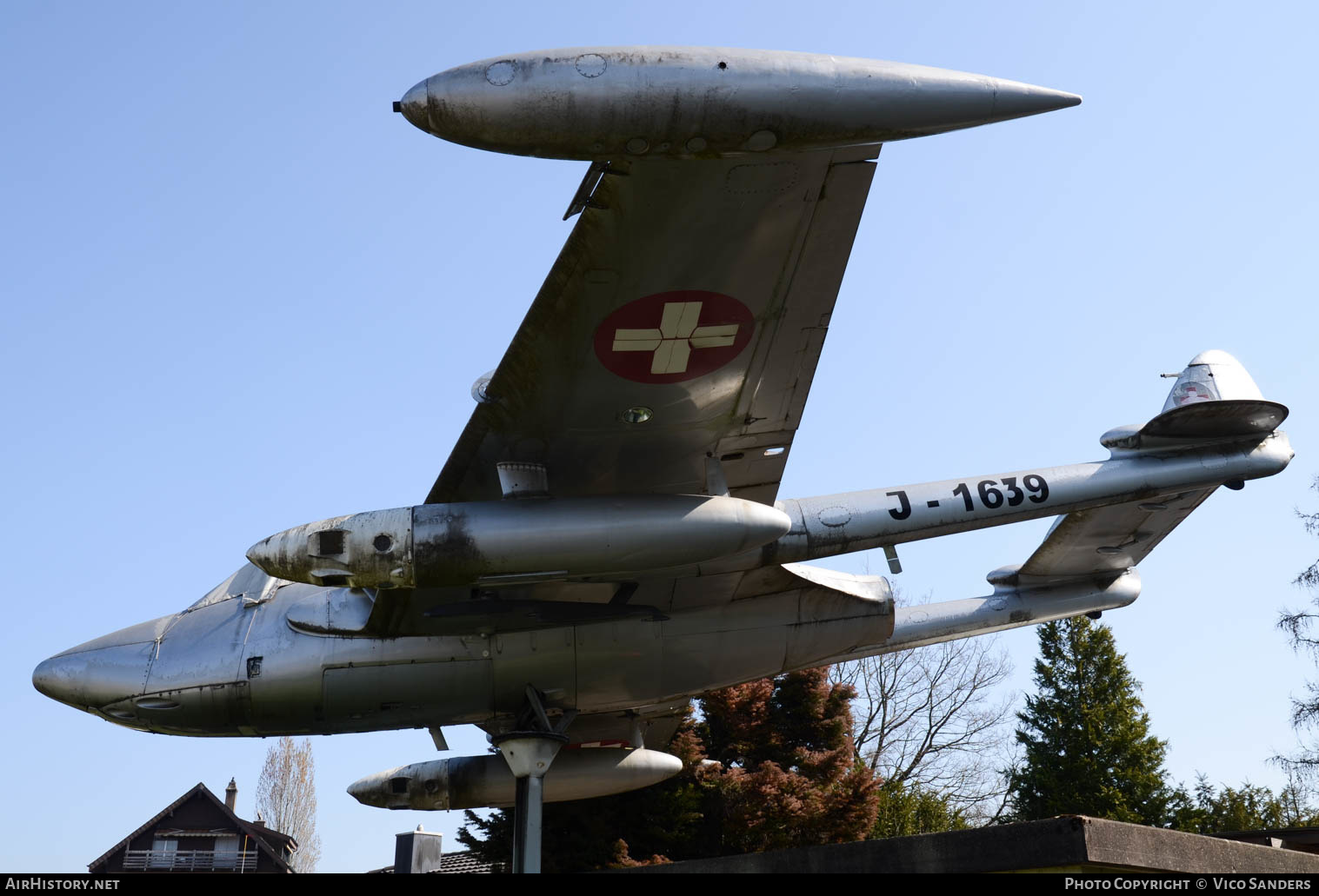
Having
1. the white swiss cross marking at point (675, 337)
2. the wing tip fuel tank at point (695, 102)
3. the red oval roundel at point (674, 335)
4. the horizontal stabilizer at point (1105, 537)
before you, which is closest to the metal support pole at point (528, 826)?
the red oval roundel at point (674, 335)

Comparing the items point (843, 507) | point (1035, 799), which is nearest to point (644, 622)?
point (843, 507)

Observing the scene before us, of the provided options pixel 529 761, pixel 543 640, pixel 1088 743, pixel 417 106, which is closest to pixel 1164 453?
pixel 543 640

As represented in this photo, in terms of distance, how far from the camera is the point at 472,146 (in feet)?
19.4

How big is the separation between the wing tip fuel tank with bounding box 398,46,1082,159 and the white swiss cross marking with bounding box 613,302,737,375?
8.04ft

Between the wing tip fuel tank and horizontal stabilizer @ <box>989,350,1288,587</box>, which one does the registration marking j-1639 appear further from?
the wing tip fuel tank

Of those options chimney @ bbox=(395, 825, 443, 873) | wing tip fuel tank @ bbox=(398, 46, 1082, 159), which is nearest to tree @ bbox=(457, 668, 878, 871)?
chimney @ bbox=(395, 825, 443, 873)

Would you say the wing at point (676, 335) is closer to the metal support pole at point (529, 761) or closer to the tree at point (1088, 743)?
the metal support pole at point (529, 761)

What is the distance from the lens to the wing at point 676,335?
7695 mm

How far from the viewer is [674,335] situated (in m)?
8.80

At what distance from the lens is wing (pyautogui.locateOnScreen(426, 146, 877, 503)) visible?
7695mm

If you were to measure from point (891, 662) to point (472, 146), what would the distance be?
2996cm

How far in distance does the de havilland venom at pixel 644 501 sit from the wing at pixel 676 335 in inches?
0.9

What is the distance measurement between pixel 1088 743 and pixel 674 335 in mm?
29514
